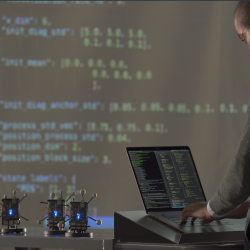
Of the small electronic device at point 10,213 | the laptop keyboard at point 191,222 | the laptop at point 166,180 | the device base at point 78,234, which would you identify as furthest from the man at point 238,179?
the small electronic device at point 10,213

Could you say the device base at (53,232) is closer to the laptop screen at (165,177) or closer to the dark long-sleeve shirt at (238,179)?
the laptop screen at (165,177)

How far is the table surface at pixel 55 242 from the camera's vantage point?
137 centimetres

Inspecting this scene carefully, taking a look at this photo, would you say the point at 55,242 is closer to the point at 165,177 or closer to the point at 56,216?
the point at 56,216

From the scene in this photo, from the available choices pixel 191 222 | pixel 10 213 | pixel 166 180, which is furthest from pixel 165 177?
pixel 10 213

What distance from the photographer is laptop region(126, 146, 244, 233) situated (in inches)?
59.7

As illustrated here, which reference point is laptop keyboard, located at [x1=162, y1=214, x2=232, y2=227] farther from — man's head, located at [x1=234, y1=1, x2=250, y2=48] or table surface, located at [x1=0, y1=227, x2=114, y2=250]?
man's head, located at [x1=234, y1=1, x2=250, y2=48]

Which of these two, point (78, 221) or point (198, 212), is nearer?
point (198, 212)

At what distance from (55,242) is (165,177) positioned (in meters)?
0.47

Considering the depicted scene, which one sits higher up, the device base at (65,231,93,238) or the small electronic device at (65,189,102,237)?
the small electronic device at (65,189,102,237)

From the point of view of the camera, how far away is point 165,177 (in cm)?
158

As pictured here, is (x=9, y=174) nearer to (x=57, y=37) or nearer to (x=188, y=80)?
(x=57, y=37)

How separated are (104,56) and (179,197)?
1599 mm

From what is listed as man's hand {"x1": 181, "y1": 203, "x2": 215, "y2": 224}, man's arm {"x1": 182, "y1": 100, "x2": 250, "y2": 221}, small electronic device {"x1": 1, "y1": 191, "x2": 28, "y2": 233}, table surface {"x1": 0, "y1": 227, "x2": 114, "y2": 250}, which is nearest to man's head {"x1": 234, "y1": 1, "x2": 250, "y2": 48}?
man's arm {"x1": 182, "y1": 100, "x2": 250, "y2": 221}

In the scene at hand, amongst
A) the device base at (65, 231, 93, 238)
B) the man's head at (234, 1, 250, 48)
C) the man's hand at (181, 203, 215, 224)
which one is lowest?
the device base at (65, 231, 93, 238)
